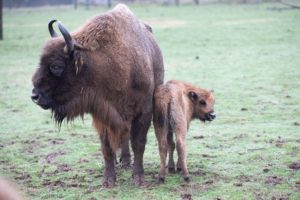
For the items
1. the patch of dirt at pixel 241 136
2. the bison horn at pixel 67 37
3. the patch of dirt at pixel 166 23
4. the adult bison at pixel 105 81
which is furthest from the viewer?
the patch of dirt at pixel 166 23

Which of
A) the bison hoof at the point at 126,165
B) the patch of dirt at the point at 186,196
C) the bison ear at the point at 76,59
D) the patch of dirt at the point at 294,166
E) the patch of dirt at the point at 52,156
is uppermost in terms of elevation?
the bison ear at the point at 76,59

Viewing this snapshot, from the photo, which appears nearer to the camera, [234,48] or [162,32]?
[234,48]

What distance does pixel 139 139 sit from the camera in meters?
5.80

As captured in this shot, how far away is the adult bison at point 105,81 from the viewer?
5176 millimetres

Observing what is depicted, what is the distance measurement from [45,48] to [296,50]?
11606 mm

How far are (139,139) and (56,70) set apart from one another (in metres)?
1.17

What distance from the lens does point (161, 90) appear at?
5844mm

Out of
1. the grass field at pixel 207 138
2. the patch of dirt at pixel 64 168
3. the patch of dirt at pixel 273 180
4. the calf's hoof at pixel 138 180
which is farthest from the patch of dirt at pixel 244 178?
the patch of dirt at pixel 64 168

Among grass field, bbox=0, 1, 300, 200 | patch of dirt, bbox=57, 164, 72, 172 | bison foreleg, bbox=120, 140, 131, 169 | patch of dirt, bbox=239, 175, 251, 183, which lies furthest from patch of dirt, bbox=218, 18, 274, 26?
patch of dirt, bbox=239, 175, 251, 183

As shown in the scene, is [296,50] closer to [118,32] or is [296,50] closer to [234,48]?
[234,48]

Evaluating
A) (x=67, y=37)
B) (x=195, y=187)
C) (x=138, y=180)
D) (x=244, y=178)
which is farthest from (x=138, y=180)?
(x=67, y=37)

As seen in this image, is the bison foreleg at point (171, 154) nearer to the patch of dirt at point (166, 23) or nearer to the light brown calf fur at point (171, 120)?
the light brown calf fur at point (171, 120)

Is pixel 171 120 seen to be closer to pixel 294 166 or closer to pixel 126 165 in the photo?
pixel 126 165

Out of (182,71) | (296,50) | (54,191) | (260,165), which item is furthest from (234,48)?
(54,191)
